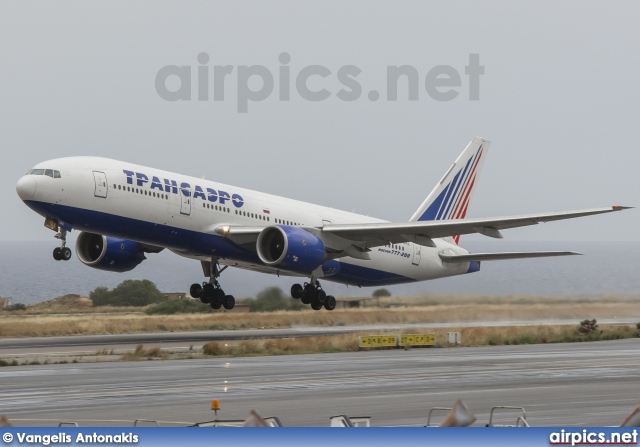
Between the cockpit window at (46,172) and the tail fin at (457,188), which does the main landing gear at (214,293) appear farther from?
the tail fin at (457,188)

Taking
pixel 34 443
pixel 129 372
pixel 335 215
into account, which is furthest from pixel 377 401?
pixel 335 215

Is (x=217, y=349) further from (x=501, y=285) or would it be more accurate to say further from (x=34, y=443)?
(x=34, y=443)

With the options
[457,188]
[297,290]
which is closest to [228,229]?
[297,290]

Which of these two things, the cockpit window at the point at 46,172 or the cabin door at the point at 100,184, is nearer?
the cockpit window at the point at 46,172

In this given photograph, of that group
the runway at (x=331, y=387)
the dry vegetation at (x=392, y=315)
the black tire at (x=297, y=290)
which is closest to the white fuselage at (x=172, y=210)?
the black tire at (x=297, y=290)

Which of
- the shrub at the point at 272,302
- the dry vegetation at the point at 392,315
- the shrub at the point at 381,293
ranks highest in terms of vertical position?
the shrub at the point at 381,293

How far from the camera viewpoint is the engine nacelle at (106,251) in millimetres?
45750

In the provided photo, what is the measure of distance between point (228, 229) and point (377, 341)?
8.42 metres

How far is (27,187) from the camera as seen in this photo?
3684 centimetres

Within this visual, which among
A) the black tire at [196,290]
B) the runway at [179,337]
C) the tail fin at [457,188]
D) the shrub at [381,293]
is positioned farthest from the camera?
the shrub at [381,293]

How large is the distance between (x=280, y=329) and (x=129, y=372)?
1064 inches

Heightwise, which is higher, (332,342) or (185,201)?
(185,201)

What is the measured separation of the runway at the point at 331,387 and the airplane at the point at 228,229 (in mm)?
4964

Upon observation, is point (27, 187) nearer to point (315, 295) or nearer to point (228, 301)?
point (228, 301)
